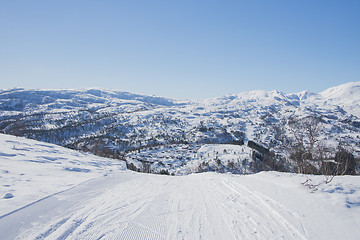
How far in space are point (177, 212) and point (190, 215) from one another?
579 mm

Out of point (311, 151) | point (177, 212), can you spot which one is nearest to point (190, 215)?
point (177, 212)

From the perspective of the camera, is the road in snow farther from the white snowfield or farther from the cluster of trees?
the cluster of trees

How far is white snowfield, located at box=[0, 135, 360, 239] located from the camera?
19.0 ft

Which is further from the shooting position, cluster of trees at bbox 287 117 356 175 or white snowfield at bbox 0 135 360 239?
cluster of trees at bbox 287 117 356 175

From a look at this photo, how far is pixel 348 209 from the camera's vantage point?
7.15 m

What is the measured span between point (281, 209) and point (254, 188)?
3284 millimetres

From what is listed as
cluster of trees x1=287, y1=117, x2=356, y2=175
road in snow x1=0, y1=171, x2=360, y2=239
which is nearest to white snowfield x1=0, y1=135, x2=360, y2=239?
road in snow x1=0, y1=171, x2=360, y2=239

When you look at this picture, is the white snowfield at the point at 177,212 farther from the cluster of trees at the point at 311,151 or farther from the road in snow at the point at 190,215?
the cluster of trees at the point at 311,151

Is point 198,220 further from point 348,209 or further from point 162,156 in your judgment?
point 162,156

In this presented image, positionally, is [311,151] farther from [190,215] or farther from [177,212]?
[177,212]

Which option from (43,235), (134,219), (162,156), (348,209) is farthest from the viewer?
(162,156)

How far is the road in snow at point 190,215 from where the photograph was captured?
226 inches

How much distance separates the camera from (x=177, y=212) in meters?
7.59

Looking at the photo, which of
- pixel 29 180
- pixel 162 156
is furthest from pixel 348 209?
pixel 162 156
